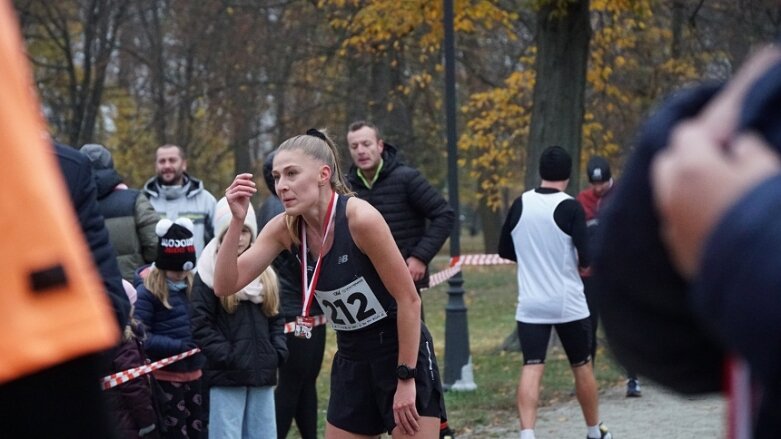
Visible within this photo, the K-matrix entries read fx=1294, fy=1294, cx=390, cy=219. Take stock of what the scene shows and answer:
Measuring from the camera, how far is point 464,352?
12406mm

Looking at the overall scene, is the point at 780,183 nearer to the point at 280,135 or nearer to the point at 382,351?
the point at 382,351

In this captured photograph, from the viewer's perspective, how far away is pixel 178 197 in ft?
33.3

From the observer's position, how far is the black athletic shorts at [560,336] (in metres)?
9.30

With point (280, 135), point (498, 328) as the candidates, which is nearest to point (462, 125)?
point (280, 135)

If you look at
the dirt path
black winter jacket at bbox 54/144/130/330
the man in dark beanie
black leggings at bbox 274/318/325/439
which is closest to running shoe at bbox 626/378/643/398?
the dirt path

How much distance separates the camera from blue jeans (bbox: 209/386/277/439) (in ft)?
24.6

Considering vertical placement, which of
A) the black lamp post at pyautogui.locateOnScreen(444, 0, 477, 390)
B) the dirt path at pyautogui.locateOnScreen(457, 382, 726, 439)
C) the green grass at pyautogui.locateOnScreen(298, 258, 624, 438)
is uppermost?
the black lamp post at pyautogui.locateOnScreen(444, 0, 477, 390)

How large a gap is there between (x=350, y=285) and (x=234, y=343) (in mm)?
1907

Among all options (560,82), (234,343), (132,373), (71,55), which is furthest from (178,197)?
(71,55)

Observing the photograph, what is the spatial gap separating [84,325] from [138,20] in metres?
27.9

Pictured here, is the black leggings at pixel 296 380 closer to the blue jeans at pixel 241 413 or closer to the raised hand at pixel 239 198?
the blue jeans at pixel 241 413

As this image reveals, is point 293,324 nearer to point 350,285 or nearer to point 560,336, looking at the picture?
point 560,336

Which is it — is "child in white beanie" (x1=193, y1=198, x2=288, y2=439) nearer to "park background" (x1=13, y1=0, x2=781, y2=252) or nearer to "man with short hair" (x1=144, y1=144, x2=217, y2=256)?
→ "man with short hair" (x1=144, y1=144, x2=217, y2=256)

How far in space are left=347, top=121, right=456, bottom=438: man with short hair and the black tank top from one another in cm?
375
